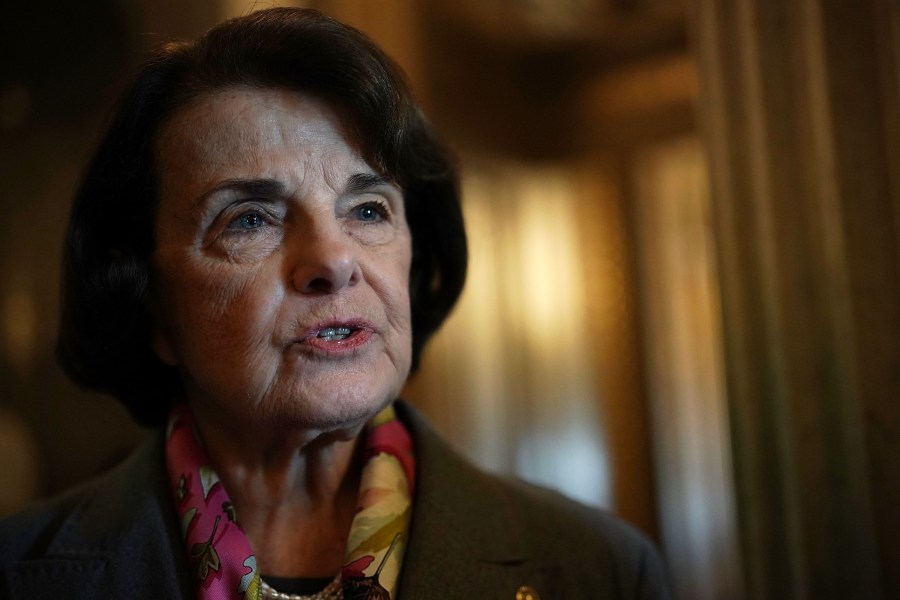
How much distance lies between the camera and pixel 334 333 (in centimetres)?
121

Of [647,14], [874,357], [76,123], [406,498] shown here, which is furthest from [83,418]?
[647,14]

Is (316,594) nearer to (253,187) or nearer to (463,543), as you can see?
(463,543)

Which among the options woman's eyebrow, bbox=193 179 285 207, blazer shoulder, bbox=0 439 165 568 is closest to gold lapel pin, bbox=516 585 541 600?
blazer shoulder, bbox=0 439 165 568

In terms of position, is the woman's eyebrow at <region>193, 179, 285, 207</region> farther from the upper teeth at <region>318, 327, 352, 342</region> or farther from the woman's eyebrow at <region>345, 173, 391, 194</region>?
the upper teeth at <region>318, 327, 352, 342</region>

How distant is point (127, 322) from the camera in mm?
1372

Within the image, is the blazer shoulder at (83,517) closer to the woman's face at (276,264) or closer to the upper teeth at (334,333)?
the woman's face at (276,264)

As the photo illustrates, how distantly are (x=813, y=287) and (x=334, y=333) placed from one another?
2.70 feet

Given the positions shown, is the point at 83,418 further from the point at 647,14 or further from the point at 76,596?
the point at 647,14

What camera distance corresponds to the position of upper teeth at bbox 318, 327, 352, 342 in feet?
3.93

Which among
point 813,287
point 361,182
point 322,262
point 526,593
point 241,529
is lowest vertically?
point 526,593

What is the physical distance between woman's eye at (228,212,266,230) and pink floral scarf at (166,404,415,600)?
16.0 inches

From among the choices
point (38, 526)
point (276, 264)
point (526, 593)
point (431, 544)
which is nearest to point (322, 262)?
point (276, 264)

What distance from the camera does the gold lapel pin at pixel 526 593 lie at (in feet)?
4.18

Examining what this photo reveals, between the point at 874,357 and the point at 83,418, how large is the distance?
1.89 m
